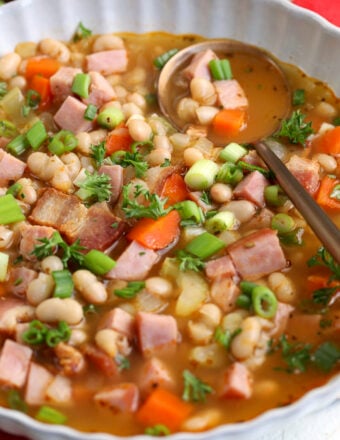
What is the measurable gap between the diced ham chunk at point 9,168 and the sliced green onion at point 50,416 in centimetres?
128

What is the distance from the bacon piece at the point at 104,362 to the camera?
122 inches

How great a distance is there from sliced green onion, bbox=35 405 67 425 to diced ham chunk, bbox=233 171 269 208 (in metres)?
1.35

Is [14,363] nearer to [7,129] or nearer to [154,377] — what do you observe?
[154,377]

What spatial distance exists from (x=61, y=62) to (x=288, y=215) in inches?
64.8

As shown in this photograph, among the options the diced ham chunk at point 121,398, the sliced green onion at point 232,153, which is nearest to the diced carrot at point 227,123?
the sliced green onion at point 232,153

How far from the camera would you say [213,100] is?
4.16 meters

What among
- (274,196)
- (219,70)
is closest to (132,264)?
(274,196)

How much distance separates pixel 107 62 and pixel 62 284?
5.14ft

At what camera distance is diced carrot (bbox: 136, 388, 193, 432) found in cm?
296

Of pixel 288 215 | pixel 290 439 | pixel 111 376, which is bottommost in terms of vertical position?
pixel 290 439

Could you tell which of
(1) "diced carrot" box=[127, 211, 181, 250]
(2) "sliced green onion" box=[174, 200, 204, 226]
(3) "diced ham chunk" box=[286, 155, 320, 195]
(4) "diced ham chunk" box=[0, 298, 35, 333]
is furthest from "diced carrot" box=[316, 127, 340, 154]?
(4) "diced ham chunk" box=[0, 298, 35, 333]

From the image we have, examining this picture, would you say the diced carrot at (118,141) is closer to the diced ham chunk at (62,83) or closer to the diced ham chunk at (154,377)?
the diced ham chunk at (62,83)

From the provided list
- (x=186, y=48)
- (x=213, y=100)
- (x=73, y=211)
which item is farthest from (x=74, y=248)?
(x=186, y=48)

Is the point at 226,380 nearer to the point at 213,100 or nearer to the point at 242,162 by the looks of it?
the point at 242,162
